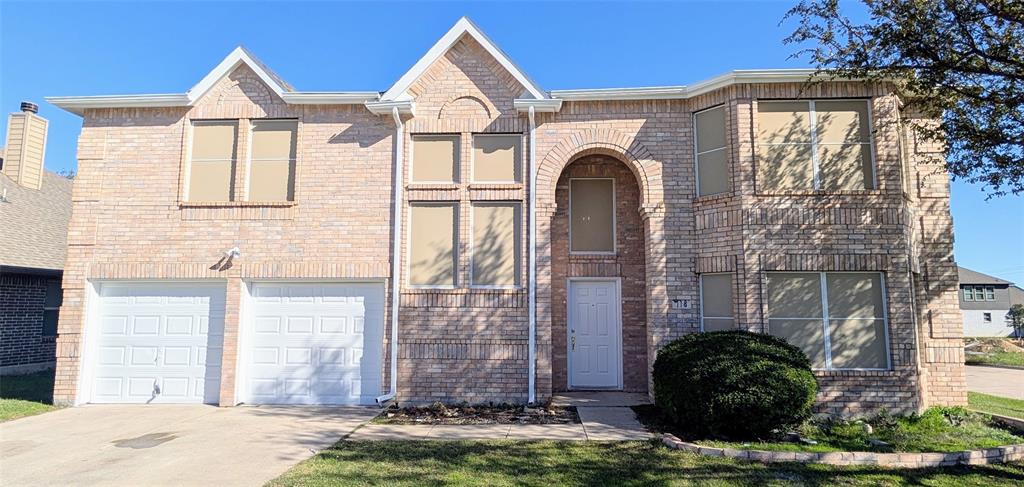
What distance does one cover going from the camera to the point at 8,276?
13.2 m

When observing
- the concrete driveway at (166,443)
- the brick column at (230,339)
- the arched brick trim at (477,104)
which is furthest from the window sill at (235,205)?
the concrete driveway at (166,443)

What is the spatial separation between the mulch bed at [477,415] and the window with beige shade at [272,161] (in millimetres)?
4547

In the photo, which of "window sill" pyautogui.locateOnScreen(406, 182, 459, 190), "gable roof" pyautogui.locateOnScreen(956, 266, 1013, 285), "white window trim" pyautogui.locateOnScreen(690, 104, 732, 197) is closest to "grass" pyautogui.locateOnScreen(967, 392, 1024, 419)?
"white window trim" pyautogui.locateOnScreen(690, 104, 732, 197)

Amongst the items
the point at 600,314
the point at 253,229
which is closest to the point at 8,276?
the point at 253,229

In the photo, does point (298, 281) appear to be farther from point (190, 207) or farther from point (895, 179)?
point (895, 179)

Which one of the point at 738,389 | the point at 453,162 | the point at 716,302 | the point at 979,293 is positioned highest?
the point at 453,162

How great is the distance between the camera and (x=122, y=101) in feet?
34.4

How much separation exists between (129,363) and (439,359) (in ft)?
19.2

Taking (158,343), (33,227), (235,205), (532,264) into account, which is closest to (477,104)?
(532,264)

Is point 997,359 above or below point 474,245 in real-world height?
below

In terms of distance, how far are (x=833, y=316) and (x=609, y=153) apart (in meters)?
4.77

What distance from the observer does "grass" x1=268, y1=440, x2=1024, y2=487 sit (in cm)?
586

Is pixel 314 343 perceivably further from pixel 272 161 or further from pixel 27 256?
pixel 27 256

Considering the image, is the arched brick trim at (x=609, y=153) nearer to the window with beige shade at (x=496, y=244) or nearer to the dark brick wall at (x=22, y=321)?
the window with beige shade at (x=496, y=244)
